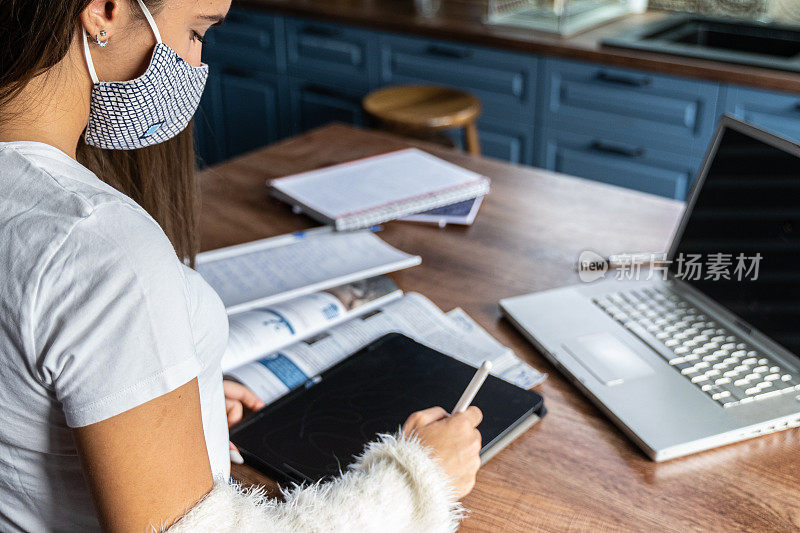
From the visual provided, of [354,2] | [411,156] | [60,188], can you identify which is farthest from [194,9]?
[354,2]

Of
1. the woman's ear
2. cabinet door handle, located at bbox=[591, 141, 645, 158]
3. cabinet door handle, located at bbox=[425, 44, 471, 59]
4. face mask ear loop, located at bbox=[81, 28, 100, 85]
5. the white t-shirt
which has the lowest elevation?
cabinet door handle, located at bbox=[591, 141, 645, 158]

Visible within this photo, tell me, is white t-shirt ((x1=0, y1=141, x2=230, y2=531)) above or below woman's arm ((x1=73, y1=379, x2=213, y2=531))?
above

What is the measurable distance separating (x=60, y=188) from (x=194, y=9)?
23cm

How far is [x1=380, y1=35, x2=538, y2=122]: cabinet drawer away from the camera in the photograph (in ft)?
9.27

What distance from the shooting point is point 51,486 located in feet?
2.38

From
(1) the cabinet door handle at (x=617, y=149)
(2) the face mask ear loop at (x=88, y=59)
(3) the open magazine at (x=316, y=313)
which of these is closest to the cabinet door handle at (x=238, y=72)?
(1) the cabinet door handle at (x=617, y=149)

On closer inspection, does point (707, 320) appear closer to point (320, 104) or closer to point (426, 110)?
point (426, 110)

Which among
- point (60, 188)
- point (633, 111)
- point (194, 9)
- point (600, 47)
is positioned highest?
point (194, 9)

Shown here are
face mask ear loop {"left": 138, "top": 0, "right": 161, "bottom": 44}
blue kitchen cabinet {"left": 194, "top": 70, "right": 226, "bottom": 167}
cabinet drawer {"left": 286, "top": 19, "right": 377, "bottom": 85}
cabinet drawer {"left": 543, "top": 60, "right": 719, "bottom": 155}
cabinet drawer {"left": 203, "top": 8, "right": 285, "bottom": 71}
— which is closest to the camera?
face mask ear loop {"left": 138, "top": 0, "right": 161, "bottom": 44}

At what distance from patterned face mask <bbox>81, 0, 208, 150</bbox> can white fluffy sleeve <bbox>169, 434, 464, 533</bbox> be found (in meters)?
0.38

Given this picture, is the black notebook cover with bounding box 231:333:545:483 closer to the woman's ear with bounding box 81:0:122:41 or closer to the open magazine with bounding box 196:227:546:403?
the open magazine with bounding box 196:227:546:403

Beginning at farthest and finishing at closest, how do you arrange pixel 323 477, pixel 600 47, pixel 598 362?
pixel 600 47 → pixel 598 362 → pixel 323 477

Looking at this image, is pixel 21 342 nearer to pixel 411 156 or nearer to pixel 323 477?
pixel 323 477

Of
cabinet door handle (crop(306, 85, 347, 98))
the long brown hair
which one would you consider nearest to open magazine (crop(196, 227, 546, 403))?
the long brown hair
